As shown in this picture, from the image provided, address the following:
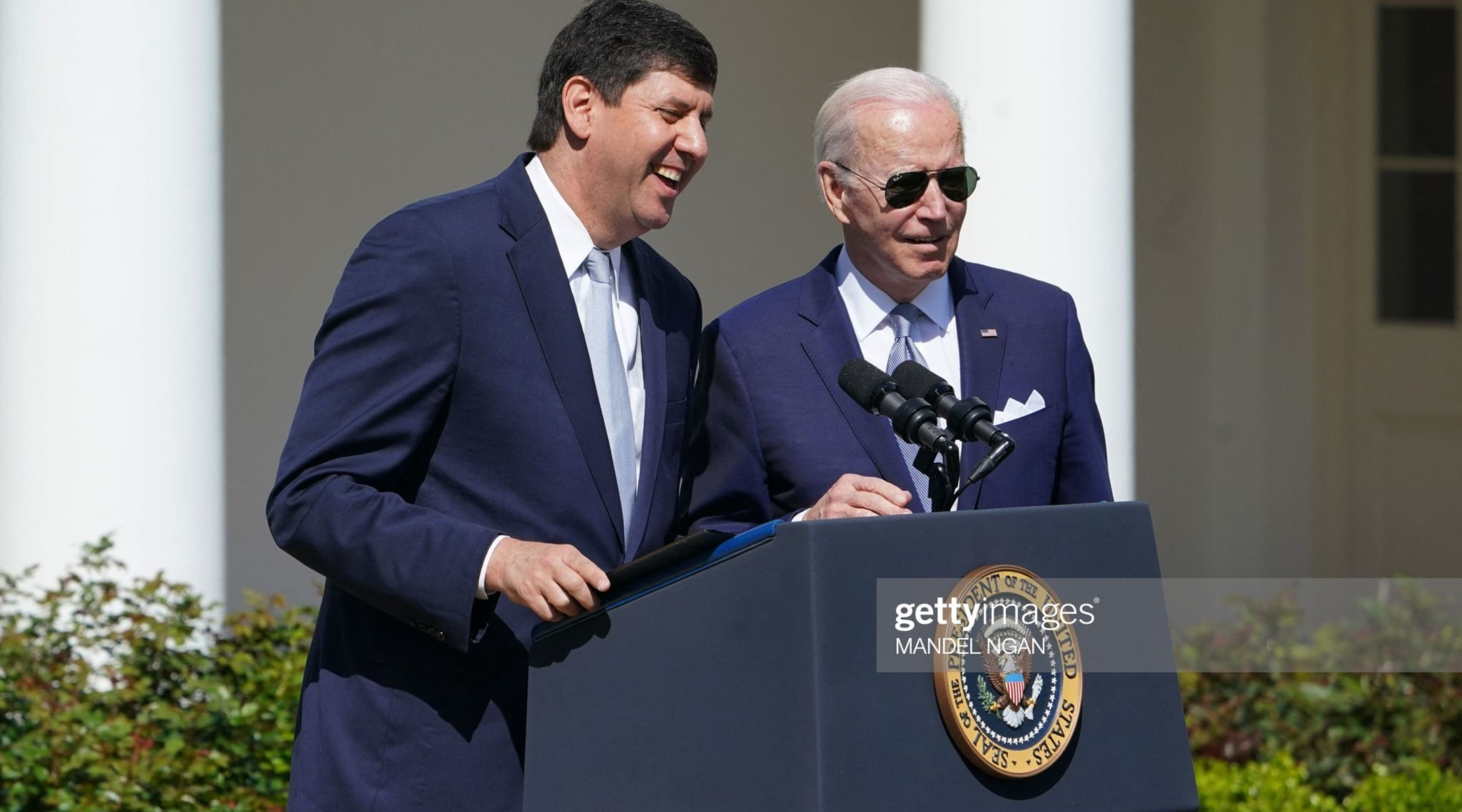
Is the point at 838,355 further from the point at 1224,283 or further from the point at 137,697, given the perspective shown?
the point at 1224,283

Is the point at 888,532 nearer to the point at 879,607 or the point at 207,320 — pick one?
the point at 879,607

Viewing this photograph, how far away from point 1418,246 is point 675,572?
7078 millimetres

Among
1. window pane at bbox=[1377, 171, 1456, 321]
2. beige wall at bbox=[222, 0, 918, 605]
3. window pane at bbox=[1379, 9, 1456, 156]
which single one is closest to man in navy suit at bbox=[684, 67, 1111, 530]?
beige wall at bbox=[222, 0, 918, 605]

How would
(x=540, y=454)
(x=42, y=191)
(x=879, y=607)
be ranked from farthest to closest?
(x=42, y=191) < (x=540, y=454) < (x=879, y=607)

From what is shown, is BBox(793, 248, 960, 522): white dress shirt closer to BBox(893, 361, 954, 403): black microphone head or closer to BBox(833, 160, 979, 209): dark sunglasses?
BBox(833, 160, 979, 209): dark sunglasses

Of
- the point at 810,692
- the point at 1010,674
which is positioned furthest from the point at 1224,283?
the point at 810,692

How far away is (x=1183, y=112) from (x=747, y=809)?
6674 millimetres

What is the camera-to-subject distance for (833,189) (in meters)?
2.76

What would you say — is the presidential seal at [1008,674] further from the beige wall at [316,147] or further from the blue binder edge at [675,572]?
the beige wall at [316,147]

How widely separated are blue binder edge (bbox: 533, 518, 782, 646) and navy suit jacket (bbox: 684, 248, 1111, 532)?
58 centimetres

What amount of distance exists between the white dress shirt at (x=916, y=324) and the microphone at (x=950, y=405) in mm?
553

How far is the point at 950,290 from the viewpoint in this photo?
278 centimetres

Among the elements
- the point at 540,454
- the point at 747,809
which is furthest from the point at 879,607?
the point at 540,454

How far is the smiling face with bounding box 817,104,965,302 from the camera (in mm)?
2617
